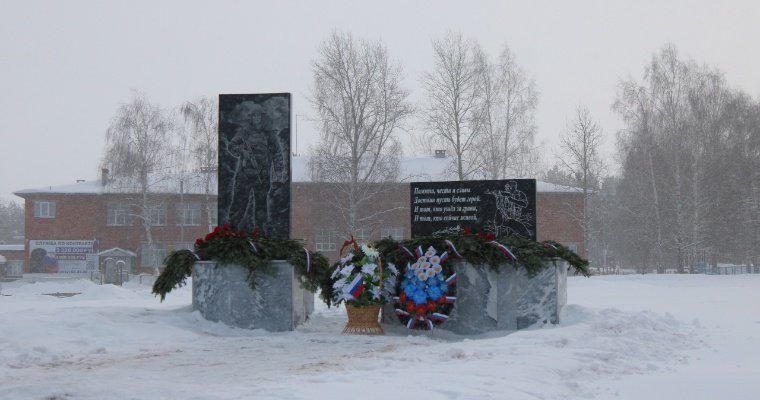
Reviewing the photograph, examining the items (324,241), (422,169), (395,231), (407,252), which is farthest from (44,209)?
(407,252)

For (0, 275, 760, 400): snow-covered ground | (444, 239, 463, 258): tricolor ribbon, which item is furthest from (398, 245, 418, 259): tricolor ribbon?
(0, 275, 760, 400): snow-covered ground

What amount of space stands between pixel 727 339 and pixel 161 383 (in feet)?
24.4

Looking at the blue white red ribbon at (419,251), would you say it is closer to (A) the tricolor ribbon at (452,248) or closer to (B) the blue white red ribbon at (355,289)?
(A) the tricolor ribbon at (452,248)

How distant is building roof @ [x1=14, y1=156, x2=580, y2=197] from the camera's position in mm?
45250

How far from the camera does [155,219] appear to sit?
49875 millimetres

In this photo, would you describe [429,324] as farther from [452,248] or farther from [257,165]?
[257,165]

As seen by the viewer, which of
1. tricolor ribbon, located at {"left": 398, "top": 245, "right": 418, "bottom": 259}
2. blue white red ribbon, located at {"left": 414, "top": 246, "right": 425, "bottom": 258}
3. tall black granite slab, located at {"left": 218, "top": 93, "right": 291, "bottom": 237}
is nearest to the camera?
blue white red ribbon, located at {"left": 414, "top": 246, "right": 425, "bottom": 258}

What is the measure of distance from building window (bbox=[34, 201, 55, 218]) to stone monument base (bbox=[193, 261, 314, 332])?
42160 millimetres

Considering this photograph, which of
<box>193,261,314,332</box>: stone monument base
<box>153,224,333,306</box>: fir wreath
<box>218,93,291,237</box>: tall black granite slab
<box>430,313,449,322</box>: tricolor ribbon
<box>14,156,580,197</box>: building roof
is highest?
<box>14,156,580,197</box>: building roof

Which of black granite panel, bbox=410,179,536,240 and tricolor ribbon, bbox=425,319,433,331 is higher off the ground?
black granite panel, bbox=410,179,536,240

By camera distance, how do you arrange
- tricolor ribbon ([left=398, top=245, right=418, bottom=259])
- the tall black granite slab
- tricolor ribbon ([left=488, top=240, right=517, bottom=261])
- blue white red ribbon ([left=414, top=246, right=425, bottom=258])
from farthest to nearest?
the tall black granite slab < tricolor ribbon ([left=398, top=245, right=418, bottom=259]) < blue white red ribbon ([left=414, top=246, right=425, bottom=258]) < tricolor ribbon ([left=488, top=240, right=517, bottom=261])

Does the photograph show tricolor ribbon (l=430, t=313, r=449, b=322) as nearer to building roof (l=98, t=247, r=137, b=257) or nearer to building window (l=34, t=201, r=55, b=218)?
building roof (l=98, t=247, r=137, b=257)

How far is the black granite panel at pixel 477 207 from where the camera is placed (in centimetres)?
1255

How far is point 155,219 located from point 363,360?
44183 millimetres
